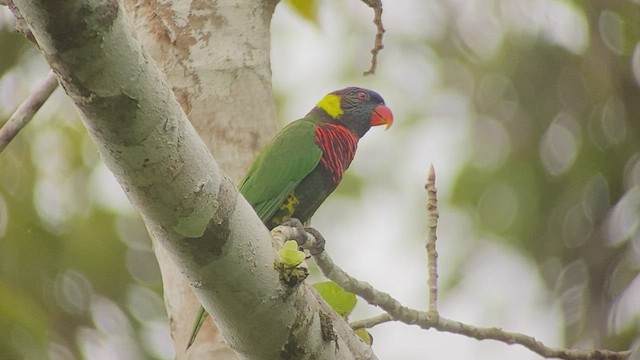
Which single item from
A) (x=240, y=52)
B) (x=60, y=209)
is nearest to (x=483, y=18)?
(x=60, y=209)

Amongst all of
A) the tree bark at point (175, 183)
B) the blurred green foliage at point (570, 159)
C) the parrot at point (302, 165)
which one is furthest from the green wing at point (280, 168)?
the blurred green foliage at point (570, 159)

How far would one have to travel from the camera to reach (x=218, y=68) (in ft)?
8.11

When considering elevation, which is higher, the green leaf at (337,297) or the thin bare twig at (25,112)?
the thin bare twig at (25,112)

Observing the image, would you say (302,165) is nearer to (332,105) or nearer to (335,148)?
(335,148)

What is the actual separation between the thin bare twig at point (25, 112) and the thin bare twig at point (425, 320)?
Answer: 2.67 ft

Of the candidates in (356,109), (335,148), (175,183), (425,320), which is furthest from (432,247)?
(175,183)

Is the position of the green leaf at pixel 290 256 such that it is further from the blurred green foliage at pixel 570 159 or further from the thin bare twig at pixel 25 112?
the blurred green foliage at pixel 570 159

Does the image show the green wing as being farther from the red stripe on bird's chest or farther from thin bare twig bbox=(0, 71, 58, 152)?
thin bare twig bbox=(0, 71, 58, 152)

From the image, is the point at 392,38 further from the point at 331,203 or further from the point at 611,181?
the point at 611,181

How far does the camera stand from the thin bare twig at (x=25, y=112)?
2.35m

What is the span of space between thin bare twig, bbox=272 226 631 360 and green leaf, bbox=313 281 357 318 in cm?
2

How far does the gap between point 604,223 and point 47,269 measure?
10.7 feet

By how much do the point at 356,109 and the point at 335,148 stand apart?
48 cm

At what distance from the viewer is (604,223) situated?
512cm
